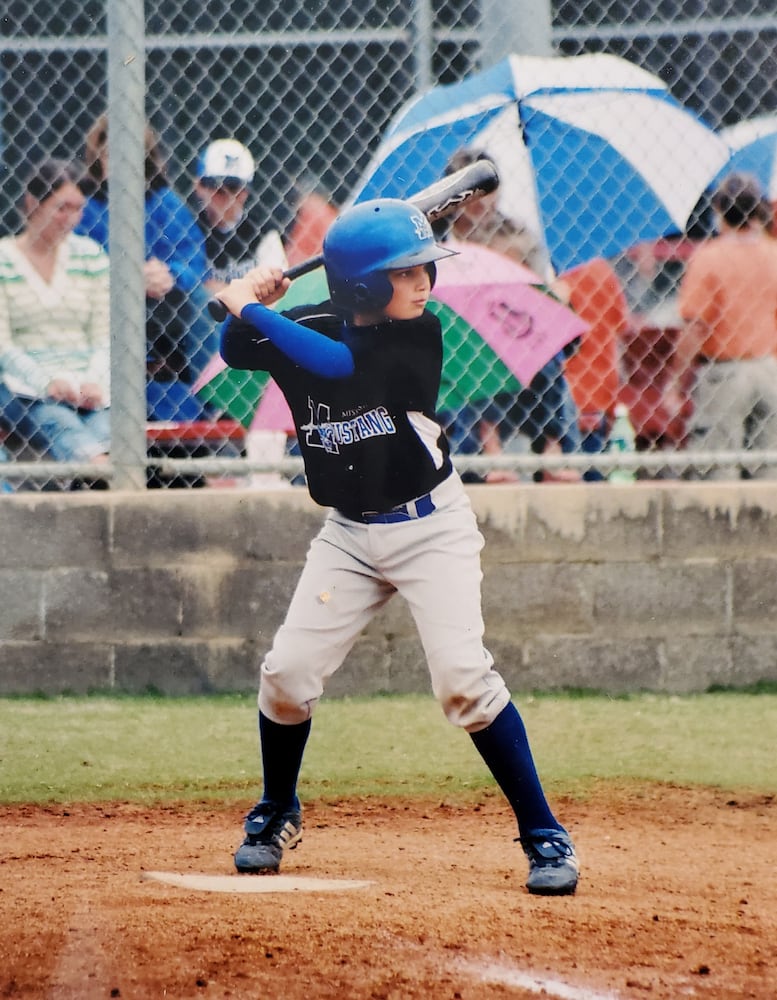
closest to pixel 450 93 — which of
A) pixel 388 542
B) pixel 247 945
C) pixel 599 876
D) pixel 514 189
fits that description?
pixel 514 189

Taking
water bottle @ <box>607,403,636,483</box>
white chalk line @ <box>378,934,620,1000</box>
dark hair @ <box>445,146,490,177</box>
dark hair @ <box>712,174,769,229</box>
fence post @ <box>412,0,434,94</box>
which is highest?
fence post @ <box>412,0,434,94</box>

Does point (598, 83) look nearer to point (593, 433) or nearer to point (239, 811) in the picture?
point (593, 433)

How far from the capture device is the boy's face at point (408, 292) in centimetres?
367

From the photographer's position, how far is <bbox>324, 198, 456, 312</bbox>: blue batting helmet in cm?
361

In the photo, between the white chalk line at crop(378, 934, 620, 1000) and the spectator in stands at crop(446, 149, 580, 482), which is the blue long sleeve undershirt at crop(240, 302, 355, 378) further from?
the spectator in stands at crop(446, 149, 580, 482)

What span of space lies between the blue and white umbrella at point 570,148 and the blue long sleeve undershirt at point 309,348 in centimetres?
263

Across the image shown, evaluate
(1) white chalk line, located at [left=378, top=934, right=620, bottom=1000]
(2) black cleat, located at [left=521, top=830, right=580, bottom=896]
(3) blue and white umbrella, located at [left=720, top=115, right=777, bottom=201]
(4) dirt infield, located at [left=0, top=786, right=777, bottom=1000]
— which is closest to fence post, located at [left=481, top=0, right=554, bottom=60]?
(3) blue and white umbrella, located at [left=720, top=115, right=777, bottom=201]

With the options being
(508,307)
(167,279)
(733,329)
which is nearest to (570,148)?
(508,307)

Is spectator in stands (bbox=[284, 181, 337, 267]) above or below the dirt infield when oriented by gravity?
above

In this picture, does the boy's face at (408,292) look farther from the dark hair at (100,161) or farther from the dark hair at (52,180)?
the dark hair at (52,180)

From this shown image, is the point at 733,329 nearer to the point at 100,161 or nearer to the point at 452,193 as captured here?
the point at 452,193

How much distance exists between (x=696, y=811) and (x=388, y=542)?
1.61m

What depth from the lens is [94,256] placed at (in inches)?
245

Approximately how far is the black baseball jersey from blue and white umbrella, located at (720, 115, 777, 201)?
10.1 feet
